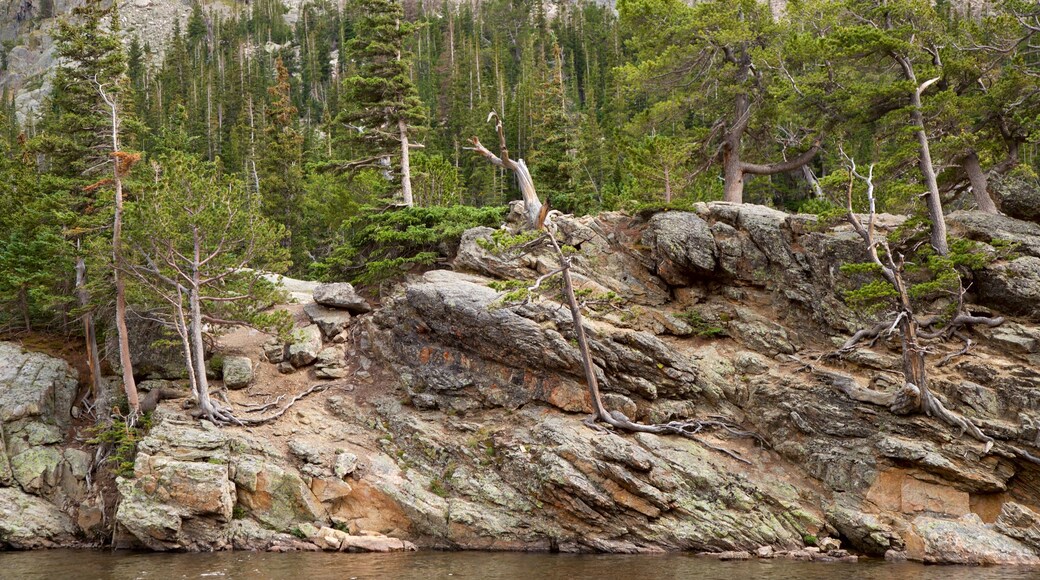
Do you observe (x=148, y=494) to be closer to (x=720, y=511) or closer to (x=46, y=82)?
(x=720, y=511)

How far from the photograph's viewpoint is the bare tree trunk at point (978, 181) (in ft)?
85.1

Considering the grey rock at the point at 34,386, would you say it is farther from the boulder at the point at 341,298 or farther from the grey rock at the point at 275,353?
the boulder at the point at 341,298

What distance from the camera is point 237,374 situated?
27.0 metres

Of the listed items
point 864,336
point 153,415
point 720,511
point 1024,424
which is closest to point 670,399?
point 720,511

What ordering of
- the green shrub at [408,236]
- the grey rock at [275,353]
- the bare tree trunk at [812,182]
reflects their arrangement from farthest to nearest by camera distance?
the green shrub at [408,236] < the grey rock at [275,353] < the bare tree trunk at [812,182]

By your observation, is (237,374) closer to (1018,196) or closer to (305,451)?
(305,451)

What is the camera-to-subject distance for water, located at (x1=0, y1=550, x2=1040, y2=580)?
16562 millimetres

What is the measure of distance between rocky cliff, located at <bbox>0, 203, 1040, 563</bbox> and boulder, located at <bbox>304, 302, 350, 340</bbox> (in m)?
0.62

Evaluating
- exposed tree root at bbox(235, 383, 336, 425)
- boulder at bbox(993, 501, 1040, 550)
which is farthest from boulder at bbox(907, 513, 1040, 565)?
exposed tree root at bbox(235, 383, 336, 425)

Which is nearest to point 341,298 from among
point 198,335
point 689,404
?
point 198,335

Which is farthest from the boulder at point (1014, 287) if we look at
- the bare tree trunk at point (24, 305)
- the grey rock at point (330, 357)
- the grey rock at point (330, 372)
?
the bare tree trunk at point (24, 305)

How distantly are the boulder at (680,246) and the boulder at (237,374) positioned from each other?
16.2 meters

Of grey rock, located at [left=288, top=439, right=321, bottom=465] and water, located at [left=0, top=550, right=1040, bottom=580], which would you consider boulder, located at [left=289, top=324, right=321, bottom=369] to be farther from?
water, located at [left=0, top=550, right=1040, bottom=580]

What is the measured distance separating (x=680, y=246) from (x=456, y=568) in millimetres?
14697
